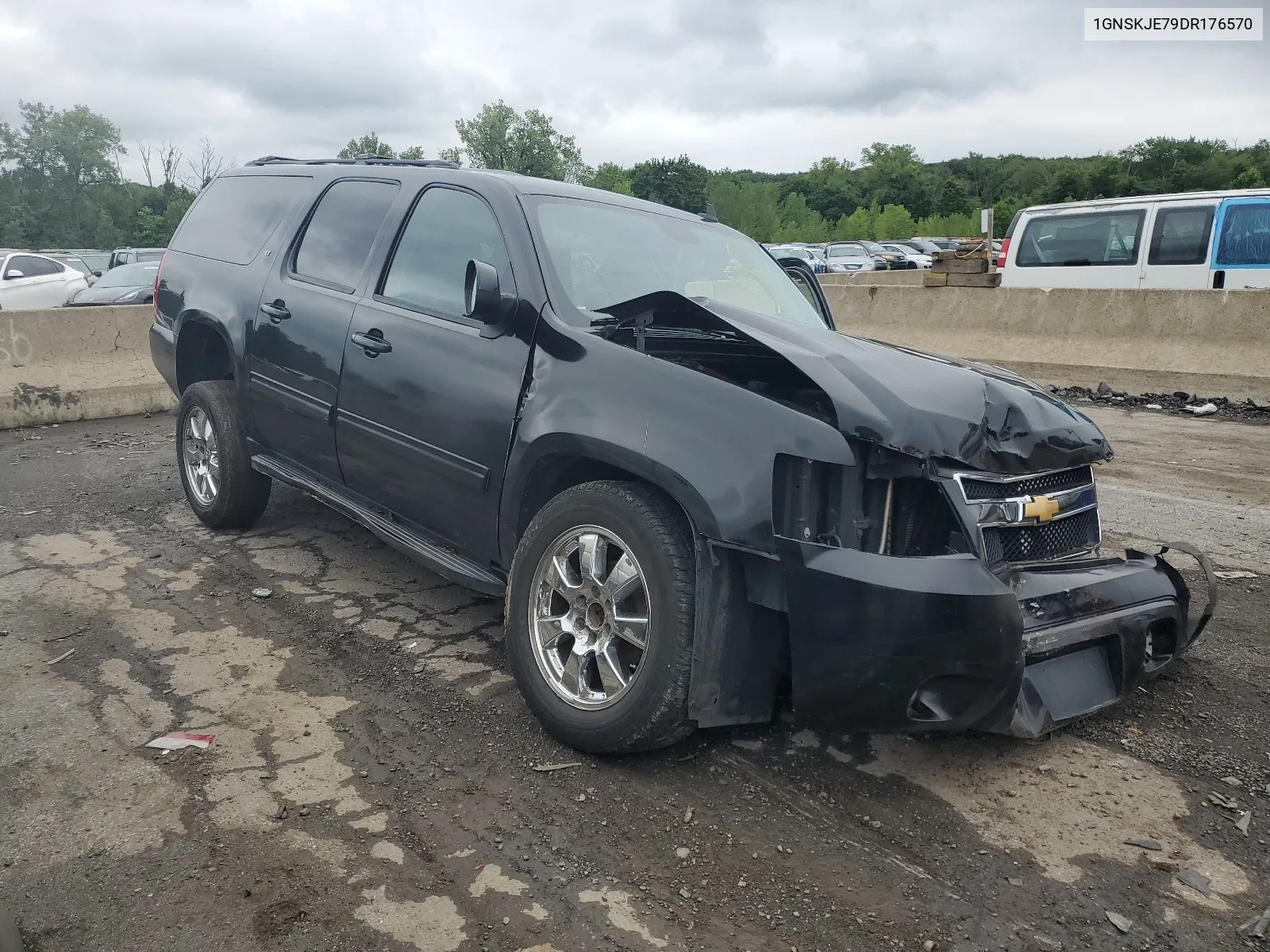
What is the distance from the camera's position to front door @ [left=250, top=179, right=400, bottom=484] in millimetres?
4320

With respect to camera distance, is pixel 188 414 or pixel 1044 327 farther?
pixel 1044 327

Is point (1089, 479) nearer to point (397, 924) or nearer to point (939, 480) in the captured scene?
point (939, 480)

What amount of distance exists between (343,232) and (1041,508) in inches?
128

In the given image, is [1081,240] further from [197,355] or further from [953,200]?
[953,200]

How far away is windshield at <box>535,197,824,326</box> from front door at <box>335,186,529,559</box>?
9.7 inches

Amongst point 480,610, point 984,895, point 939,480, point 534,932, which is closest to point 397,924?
point 534,932

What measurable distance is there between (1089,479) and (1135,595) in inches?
16.3

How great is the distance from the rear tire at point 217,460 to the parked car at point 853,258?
29186 mm

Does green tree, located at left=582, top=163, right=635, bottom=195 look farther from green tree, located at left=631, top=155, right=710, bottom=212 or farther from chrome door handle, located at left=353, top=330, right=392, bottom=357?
chrome door handle, located at left=353, top=330, right=392, bottom=357

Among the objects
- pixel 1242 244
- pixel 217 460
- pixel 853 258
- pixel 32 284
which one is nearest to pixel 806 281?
pixel 217 460

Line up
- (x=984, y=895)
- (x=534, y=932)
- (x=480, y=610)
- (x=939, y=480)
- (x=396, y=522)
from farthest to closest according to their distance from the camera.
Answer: (x=480, y=610)
(x=396, y=522)
(x=939, y=480)
(x=984, y=895)
(x=534, y=932)

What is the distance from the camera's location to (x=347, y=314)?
4.22 m

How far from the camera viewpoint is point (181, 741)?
10.6ft

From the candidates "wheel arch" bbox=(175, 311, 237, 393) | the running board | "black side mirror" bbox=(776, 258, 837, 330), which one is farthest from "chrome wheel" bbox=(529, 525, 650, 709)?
"wheel arch" bbox=(175, 311, 237, 393)
